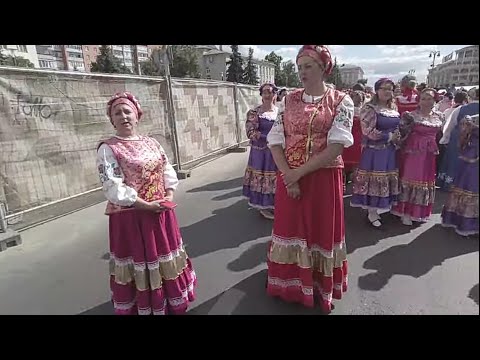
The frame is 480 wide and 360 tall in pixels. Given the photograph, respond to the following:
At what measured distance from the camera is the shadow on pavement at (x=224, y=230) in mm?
3576

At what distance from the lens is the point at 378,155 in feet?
12.5

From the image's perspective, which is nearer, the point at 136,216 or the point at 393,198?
the point at 136,216

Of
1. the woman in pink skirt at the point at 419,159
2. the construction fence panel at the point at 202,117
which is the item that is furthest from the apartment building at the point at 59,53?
the woman in pink skirt at the point at 419,159

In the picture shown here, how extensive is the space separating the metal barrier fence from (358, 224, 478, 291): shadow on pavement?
420 cm

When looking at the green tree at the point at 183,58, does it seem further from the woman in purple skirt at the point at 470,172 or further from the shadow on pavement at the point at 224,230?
the shadow on pavement at the point at 224,230

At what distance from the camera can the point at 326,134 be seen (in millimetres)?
1990

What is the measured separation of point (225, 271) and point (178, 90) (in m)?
4.95

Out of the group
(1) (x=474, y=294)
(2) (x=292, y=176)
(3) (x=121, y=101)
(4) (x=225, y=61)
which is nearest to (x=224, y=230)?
(2) (x=292, y=176)

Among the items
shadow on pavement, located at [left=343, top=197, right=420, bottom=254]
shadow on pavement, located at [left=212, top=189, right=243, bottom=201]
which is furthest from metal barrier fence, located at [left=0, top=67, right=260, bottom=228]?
shadow on pavement, located at [left=343, top=197, right=420, bottom=254]

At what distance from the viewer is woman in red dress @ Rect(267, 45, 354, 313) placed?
6.41 feet

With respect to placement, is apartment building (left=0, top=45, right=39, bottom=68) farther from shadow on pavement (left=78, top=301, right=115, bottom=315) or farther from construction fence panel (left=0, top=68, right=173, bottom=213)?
shadow on pavement (left=78, top=301, right=115, bottom=315)

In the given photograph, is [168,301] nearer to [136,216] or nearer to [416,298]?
[136,216]

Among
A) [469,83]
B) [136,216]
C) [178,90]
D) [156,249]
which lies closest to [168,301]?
[156,249]
